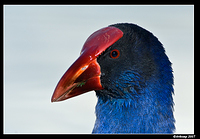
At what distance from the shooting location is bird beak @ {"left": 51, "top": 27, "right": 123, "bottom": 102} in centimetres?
496

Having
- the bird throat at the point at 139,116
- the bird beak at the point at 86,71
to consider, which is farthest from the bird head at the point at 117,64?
the bird throat at the point at 139,116

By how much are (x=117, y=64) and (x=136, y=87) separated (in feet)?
1.66

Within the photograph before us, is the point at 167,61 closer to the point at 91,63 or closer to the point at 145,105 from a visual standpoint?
the point at 145,105

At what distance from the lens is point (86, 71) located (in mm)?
5051

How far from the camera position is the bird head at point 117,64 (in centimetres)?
508

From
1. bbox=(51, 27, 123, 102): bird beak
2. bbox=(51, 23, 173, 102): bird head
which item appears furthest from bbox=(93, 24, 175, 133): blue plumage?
bbox=(51, 27, 123, 102): bird beak

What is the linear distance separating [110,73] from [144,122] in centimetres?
99

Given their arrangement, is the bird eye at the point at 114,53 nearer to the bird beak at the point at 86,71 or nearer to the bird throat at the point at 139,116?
the bird beak at the point at 86,71

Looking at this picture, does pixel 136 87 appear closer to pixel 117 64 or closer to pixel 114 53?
pixel 117 64

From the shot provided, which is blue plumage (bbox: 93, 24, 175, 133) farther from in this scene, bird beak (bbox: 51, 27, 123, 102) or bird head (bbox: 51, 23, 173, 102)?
bird beak (bbox: 51, 27, 123, 102)

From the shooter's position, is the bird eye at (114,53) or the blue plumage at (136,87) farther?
the bird eye at (114,53)

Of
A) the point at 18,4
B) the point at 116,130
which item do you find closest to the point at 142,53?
the point at 116,130

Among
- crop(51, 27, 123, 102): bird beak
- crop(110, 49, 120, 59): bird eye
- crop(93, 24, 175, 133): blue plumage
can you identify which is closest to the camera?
crop(51, 27, 123, 102): bird beak

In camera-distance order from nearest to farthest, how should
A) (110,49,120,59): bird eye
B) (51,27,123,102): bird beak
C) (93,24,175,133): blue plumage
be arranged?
(51,27,123,102): bird beak, (93,24,175,133): blue plumage, (110,49,120,59): bird eye
